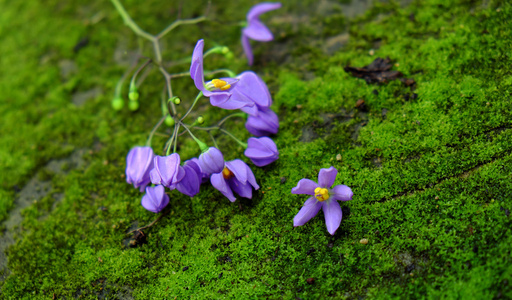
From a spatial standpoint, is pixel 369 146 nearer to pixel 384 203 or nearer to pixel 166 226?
pixel 384 203

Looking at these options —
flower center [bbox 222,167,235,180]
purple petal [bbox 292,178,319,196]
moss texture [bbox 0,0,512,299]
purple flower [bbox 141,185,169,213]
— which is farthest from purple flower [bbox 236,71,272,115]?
purple flower [bbox 141,185,169,213]

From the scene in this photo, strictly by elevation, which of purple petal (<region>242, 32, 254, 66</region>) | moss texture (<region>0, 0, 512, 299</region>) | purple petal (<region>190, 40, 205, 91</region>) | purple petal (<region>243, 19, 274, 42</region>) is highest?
purple petal (<region>190, 40, 205, 91</region>)

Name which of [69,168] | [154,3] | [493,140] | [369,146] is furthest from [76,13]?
[493,140]

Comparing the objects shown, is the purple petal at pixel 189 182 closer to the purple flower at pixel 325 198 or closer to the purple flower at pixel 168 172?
the purple flower at pixel 168 172

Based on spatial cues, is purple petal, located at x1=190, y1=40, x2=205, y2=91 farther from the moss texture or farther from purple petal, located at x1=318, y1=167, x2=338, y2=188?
purple petal, located at x1=318, y1=167, x2=338, y2=188

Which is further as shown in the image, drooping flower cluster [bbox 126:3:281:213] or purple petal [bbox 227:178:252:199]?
purple petal [bbox 227:178:252:199]

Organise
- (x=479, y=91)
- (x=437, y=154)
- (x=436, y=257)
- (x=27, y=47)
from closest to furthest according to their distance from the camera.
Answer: (x=436, y=257), (x=437, y=154), (x=479, y=91), (x=27, y=47)

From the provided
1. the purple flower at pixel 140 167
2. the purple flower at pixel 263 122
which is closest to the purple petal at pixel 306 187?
the purple flower at pixel 263 122
